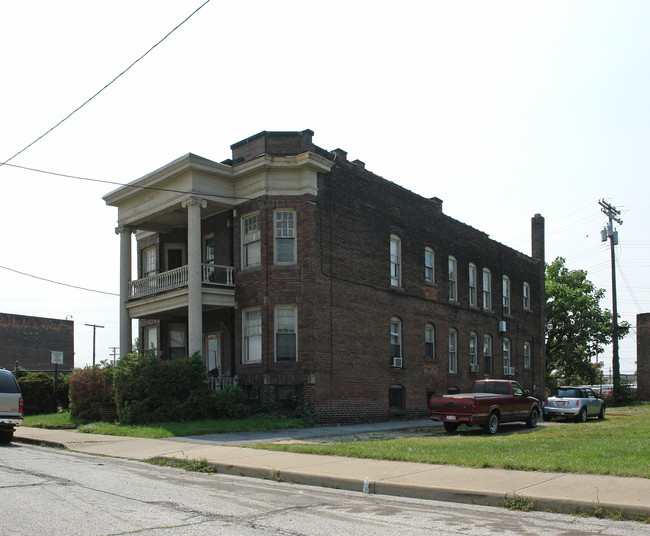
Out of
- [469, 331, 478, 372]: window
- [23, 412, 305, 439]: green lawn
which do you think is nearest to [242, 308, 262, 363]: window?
[23, 412, 305, 439]: green lawn

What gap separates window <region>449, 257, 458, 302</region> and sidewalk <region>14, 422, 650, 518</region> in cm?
1838

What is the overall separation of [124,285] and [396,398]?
36.9ft

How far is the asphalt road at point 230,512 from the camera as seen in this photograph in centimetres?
715

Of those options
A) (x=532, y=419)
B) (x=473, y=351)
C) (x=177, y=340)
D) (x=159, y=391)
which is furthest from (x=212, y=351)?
(x=473, y=351)

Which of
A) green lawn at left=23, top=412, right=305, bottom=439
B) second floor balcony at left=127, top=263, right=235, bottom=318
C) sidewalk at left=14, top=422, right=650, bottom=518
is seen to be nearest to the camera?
sidewalk at left=14, top=422, right=650, bottom=518

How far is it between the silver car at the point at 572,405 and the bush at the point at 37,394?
19.7m

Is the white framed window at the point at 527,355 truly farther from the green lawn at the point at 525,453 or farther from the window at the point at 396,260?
the green lawn at the point at 525,453

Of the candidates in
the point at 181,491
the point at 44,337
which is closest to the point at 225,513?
the point at 181,491

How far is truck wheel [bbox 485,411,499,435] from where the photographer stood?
19750mm

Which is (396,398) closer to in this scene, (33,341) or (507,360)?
(507,360)

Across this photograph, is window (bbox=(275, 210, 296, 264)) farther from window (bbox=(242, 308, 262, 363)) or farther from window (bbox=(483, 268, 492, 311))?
window (bbox=(483, 268, 492, 311))

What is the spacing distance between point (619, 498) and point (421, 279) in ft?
67.8

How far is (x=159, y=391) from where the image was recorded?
20.2m

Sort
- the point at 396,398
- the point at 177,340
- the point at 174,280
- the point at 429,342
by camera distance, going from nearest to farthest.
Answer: the point at 174,280 < the point at 396,398 < the point at 177,340 < the point at 429,342
